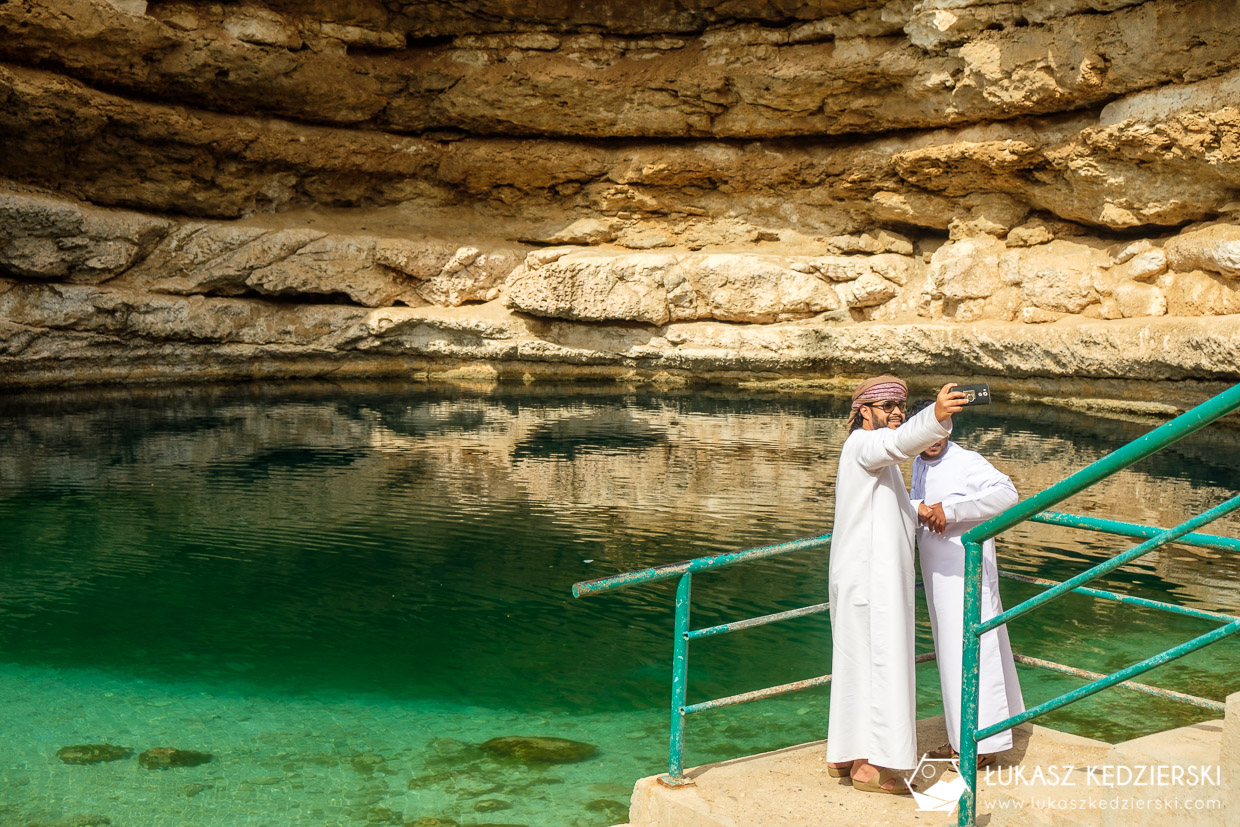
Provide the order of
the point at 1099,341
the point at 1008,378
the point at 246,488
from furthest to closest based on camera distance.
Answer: the point at 1008,378 → the point at 1099,341 → the point at 246,488

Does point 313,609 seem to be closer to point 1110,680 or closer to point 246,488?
point 246,488

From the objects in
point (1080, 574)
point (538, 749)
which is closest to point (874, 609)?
point (1080, 574)

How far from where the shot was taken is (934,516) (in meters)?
3.52

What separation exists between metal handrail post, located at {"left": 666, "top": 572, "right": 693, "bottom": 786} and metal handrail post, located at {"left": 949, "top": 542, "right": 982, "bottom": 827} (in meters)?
0.87

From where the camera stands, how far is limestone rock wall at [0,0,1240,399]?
18.6 metres

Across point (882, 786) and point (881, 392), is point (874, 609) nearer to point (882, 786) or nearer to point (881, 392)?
point (882, 786)

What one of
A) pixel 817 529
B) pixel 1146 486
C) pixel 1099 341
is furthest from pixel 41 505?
pixel 1099 341

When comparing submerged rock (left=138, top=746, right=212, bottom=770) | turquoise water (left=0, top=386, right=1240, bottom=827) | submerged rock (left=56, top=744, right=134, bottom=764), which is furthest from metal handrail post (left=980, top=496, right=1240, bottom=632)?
submerged rock (left=56, top=744, right=134, bottom=764)

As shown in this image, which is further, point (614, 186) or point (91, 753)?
point (614, 186)

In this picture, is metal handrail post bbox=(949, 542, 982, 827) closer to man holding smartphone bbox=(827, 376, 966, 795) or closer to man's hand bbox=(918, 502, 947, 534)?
man holding smartphone bbox=(827, 376, 966, 795)

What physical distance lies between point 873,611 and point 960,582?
0.36 meters

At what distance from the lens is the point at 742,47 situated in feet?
72.7

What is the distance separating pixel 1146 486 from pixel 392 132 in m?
18.6

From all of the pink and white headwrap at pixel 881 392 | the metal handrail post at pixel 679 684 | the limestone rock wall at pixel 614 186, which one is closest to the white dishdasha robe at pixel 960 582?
the pink and white headwrap at pixel 881 392
